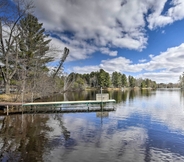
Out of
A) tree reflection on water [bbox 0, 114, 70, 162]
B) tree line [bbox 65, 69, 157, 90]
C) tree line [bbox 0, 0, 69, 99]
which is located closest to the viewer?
tree reflection on water [bbox 0, 114, 70, 162]

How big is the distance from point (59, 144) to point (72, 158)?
48.7 inches

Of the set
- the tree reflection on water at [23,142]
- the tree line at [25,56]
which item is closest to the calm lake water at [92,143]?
the tree reflection on water at [23,142]

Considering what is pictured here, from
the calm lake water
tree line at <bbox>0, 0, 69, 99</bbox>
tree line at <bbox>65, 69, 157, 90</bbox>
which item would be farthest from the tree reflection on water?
tree line at <bbox>65, 69, 157, 90</bbox>

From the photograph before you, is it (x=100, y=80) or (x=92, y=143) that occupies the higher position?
(x=100, y=80)

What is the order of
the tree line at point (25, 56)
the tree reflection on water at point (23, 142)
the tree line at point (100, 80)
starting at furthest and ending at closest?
the tree line at point (100, 80)
the tree line at point (25, 56)
the tree reflection on water at point (23, 142)

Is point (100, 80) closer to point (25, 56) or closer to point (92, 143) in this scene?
point (25, 56)

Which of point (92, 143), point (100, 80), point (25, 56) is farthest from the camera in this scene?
point (100, 80)

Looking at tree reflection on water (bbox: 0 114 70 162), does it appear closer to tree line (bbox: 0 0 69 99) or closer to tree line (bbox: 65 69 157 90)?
tree line (bbox: 0 0 69 99)

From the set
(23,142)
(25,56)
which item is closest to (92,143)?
(23,142)

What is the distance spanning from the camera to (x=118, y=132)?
24.0ft

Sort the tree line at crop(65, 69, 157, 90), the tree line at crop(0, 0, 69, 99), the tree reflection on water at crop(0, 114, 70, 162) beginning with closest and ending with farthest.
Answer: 1. the tree reflection on water at crop(0, 114, 70, 162)
2. the tree line at crop(0, 0, 69, 99)
3. the tree line at crop(65, 69, 157, 90)

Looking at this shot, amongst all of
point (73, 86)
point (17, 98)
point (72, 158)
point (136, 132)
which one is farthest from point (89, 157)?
point (73, 86)

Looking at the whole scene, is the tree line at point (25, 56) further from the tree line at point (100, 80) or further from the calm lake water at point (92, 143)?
the tree line at point (100, 80)

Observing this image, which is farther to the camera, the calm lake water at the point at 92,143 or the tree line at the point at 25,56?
the tree line at the point at 25,56
